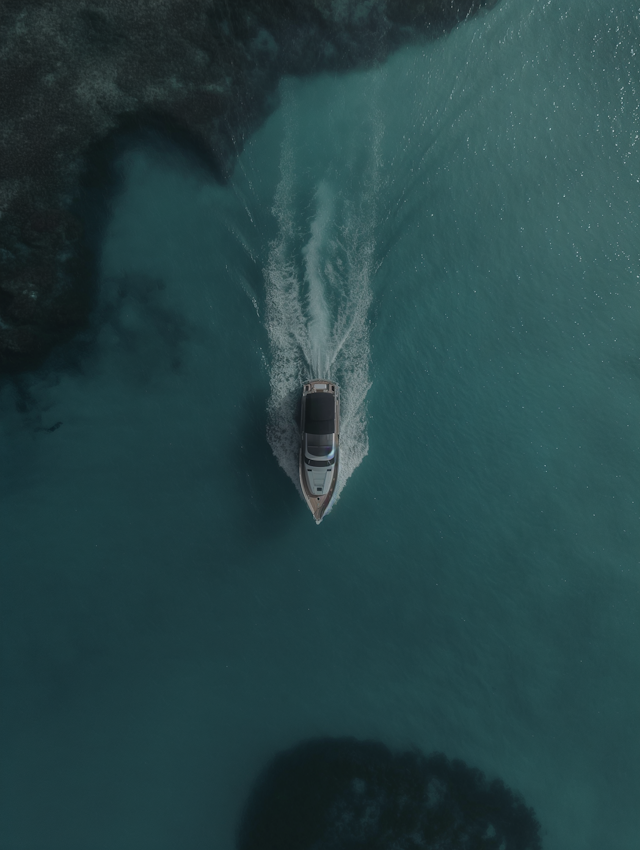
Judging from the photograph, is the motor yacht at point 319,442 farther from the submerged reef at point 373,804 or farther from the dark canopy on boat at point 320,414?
the submerged reef at point 373,804

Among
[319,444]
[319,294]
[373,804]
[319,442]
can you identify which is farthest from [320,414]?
[373,804]

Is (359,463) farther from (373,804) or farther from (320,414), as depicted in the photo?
(373,804)

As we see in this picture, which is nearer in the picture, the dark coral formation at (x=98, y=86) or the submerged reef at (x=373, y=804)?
the dark coral formation at (x=98, y=86)

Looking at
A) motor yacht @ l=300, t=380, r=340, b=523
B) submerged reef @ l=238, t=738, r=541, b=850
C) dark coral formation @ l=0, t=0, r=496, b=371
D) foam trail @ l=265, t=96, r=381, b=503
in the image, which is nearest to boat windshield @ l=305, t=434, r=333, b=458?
motor yacht @ l=300, t=380, r=340, b=523

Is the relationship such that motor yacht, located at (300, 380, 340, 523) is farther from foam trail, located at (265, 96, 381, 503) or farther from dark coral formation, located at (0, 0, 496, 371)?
dark coral formation, located at (0, 0, 496, 371)

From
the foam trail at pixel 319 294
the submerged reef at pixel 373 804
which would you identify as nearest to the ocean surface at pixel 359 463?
the foam trail at pixel 319 294

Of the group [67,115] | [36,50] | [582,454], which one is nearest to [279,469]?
[582,454]
